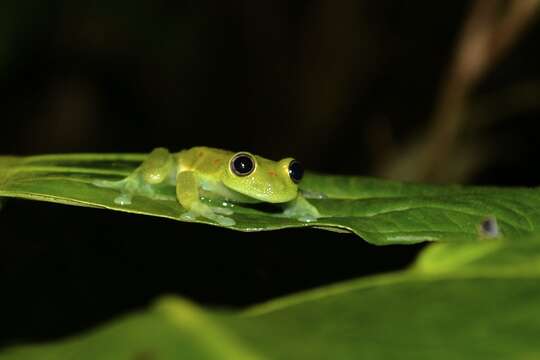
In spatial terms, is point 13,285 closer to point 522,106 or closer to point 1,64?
point 1,64

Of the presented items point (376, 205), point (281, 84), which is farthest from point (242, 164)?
point (281, 84)

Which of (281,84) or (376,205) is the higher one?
(281,84)

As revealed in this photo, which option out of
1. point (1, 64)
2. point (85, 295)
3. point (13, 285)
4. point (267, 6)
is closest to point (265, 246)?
point (85, 295)

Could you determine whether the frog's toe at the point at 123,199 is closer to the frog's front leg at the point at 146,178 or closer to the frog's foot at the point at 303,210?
the frog's front leg at the point at 146,178

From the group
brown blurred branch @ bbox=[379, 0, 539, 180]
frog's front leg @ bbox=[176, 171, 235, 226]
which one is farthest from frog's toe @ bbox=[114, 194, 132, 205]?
brown blurred branch @ bbox=[379, 0, 539, 180]

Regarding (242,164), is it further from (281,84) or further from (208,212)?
(281,84)

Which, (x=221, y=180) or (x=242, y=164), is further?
(x=221, y=180)
